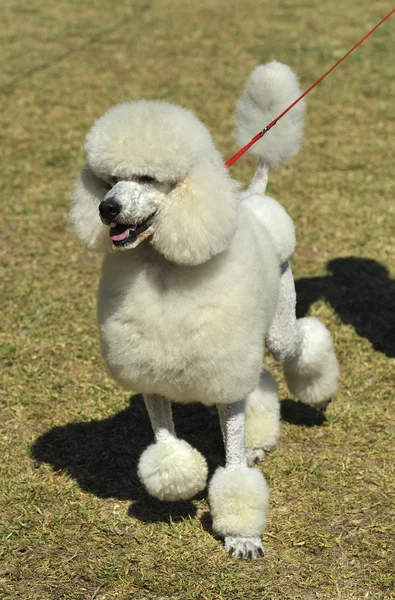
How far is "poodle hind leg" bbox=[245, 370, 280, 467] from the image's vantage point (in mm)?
3541

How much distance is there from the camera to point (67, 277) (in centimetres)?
523

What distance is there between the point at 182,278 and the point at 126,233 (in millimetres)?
244

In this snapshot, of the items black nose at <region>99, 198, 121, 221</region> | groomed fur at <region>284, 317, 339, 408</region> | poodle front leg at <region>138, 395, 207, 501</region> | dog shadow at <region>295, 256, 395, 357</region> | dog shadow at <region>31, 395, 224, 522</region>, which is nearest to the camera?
black nose at <region>99, 198, 121, 221</region>

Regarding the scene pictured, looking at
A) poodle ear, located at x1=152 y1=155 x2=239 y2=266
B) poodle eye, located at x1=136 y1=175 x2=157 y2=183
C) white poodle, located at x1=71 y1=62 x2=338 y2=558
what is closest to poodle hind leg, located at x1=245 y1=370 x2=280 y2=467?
white poodle, located at x1=71 y1=62 x2=338 y2=558

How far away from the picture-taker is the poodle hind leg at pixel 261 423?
139 inches

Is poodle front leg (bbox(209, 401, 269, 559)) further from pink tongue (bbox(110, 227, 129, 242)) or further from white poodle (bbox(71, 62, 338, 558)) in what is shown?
pink tongue (bbox(110, 227, 129, 242))

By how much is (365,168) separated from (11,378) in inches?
149

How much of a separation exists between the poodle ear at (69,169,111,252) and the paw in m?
1.11

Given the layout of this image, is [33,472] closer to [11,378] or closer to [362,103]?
[11,378]

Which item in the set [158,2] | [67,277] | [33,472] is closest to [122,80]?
[158,2]

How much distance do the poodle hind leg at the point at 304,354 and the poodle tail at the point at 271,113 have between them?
1.68 ft

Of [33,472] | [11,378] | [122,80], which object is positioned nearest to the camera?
[33,472]

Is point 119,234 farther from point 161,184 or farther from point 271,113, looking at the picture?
point 271,113

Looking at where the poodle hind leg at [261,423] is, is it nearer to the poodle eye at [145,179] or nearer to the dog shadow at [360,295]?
the dog shadow at [360,295]
